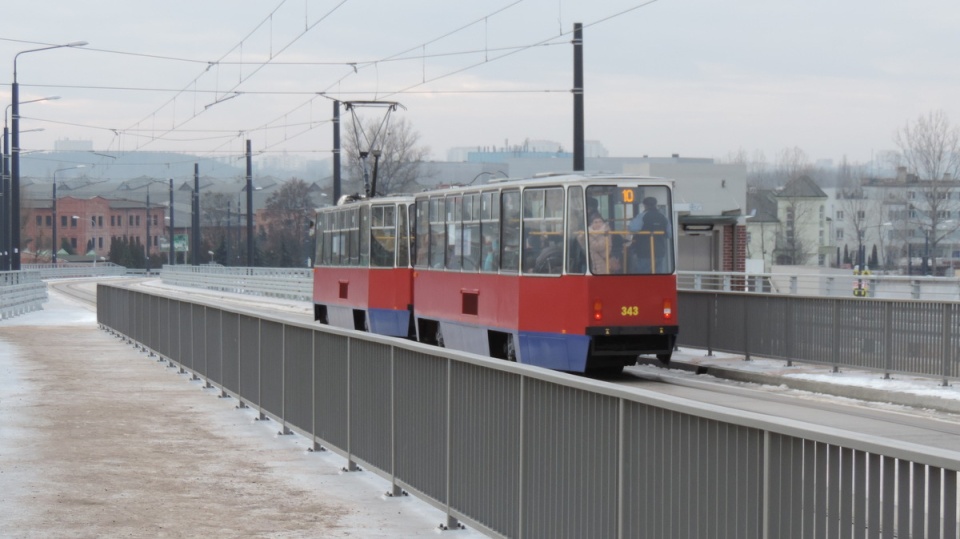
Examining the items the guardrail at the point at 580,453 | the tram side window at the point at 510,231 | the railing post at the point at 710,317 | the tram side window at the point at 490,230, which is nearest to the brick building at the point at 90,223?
the railing post at the point at 710,317

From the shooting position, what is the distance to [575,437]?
7355 mm

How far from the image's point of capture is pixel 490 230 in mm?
21484

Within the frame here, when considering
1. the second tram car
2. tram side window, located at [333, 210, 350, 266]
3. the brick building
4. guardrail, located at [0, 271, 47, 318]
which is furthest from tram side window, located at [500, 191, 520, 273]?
the brick building

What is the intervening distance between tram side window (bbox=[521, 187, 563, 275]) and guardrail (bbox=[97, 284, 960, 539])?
246 inches

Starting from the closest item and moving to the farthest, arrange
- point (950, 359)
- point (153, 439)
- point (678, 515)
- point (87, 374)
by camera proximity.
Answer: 1. point (678, 515)
2. point (153, 439)
3. point (950, 359)
4. point (87, 374)

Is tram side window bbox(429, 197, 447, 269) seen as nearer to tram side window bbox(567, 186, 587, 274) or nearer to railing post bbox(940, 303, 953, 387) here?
tram side window bbox(567, 186, 587, 274)

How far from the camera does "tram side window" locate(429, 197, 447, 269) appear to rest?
78.8 feet

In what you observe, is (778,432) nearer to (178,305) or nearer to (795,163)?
(178,305)

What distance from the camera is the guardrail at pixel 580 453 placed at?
4934 mm

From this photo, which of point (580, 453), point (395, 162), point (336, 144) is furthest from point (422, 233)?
point (395, 162)

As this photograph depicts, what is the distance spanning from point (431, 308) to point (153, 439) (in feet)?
36.5

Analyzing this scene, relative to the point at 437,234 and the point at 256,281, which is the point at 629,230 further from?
the point at 256,281

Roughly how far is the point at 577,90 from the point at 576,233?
7335 mm

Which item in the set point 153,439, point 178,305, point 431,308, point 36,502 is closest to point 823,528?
point 36,502
